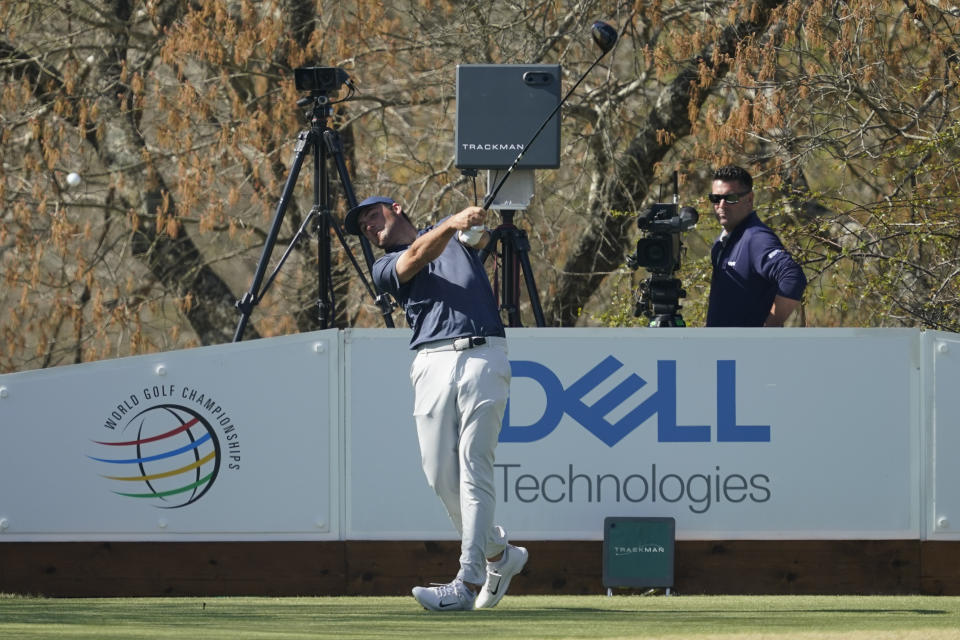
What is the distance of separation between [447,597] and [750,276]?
2.52 metres

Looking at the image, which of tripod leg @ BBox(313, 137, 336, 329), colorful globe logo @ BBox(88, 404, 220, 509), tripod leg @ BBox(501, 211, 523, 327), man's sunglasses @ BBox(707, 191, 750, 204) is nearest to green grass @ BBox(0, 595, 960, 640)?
colorful globe logo @ BBox(88, 404, 220, 509)

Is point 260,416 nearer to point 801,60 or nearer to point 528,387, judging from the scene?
point 528,387

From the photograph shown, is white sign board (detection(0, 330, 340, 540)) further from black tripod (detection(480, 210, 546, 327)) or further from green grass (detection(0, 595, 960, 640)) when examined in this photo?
black tripod (detection(480, 210, 546, 327))

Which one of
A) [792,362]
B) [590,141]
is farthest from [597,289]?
[792,362]

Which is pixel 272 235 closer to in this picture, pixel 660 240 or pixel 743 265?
pixel 660 240

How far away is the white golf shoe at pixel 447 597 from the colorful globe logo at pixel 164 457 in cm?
189

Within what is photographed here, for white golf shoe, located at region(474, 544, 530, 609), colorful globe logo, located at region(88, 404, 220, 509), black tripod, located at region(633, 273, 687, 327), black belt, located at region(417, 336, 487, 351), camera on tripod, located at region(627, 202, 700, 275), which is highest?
camera on tripod, located at region(627, 202, 700, 275)

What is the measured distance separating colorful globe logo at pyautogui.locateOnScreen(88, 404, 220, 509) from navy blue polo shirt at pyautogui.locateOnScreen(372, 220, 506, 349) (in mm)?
1777

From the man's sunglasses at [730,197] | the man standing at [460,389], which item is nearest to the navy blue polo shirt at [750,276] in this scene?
the man's sunglasses at [730,197]

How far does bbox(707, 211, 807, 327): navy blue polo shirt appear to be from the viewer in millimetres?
7645

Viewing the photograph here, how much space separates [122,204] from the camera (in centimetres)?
1560

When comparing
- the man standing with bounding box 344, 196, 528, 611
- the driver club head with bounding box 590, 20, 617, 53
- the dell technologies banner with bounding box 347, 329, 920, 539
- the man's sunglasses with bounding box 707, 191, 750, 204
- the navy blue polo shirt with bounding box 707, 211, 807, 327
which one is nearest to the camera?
the man standing with bounding box 344, 196, 528, 611

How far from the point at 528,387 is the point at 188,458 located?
65.9 inches

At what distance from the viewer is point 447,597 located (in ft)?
20.5
